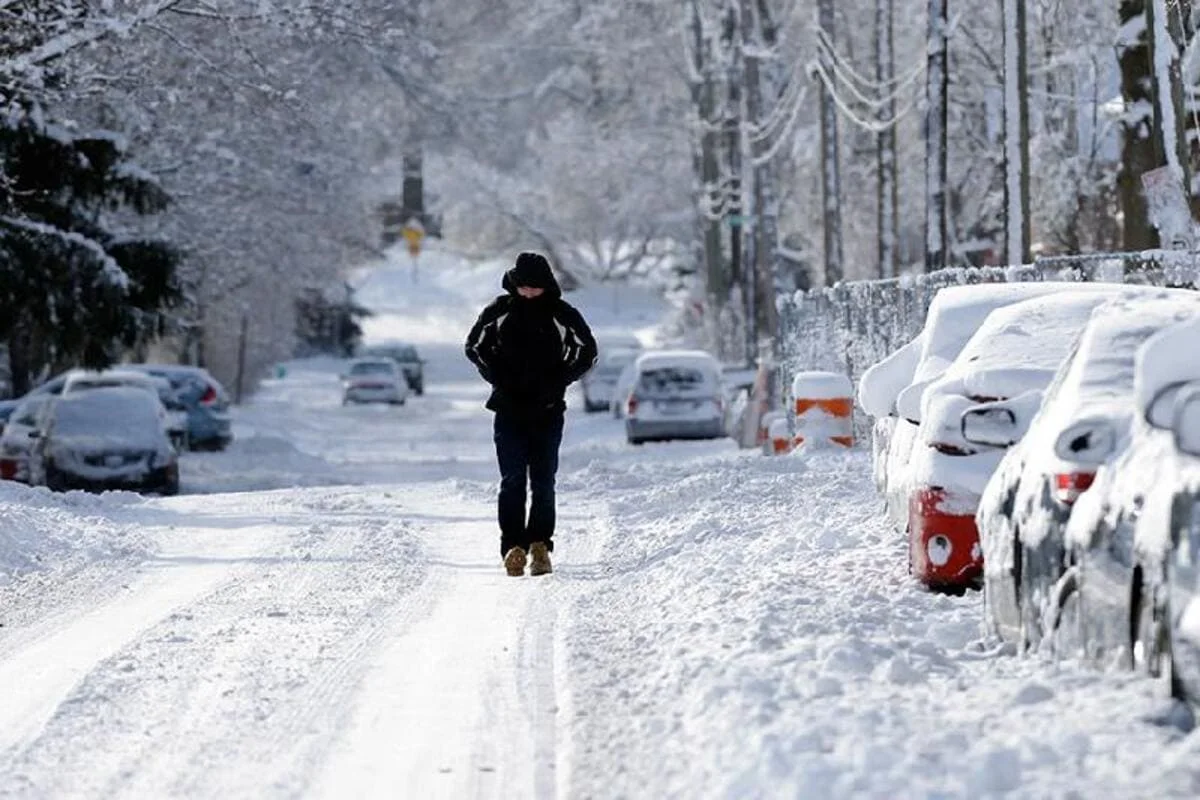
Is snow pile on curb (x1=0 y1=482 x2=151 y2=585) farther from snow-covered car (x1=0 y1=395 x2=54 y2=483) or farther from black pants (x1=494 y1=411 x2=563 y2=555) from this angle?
snow-covered car (x1=0 y1=395 x2=54 y2=483)

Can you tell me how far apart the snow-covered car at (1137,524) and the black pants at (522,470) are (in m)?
5.99

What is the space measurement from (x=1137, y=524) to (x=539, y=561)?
21.8ft

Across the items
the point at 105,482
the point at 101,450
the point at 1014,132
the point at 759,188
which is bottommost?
the point at 105,482

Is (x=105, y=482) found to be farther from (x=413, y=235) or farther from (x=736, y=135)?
(x=413, y=235)

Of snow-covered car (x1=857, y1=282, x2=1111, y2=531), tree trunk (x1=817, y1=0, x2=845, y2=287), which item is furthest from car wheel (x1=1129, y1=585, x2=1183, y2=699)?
tree trunk (x1=817, y1=0, x2=845, y2=287)

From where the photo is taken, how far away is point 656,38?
7350 centimetres

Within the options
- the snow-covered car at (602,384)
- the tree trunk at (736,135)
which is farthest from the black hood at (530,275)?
the snow-covered car at (602,384)

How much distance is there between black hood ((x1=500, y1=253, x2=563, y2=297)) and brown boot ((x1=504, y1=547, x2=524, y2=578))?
149cm

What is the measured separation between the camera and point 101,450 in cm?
2975

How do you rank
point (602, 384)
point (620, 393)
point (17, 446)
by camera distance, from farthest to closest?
1. point (602, 384)
2. point (620, 393)
3. point (17, 446)

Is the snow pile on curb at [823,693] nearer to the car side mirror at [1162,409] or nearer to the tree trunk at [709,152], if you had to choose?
the car side mirror at [1162,409]

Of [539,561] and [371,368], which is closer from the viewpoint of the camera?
[539,561]

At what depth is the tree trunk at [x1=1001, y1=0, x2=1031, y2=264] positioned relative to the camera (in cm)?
2923

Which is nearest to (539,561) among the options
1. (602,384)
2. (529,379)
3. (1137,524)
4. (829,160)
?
(529,379)
